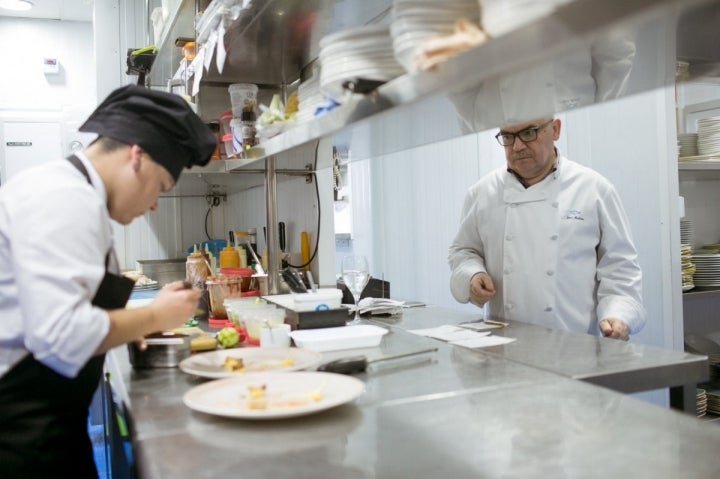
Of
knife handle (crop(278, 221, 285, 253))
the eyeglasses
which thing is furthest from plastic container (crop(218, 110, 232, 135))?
the eyeglasses

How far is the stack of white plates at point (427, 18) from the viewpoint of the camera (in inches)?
39.2

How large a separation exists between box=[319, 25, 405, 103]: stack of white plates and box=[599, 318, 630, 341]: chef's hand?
59.3 inches

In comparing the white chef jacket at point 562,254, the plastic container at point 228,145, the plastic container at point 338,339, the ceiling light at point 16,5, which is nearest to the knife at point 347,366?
the plastic container at point 338,339

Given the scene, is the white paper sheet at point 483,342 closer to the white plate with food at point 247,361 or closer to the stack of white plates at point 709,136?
the white plate with food at point 247,361

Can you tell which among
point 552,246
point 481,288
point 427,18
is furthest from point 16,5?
point 427,18

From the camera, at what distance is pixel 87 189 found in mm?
1317

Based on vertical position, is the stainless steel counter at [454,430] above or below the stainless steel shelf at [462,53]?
below

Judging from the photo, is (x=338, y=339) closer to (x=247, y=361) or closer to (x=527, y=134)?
(x=247, y=361)

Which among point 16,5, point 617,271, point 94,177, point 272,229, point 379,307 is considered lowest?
point 379,307

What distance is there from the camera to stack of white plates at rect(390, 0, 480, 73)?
100cm

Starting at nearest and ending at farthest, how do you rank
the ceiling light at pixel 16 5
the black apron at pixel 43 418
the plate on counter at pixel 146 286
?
the black apron at pixel 43 418, the plate on counter at pixel 146 286, the ceiling light at pixel 16 5

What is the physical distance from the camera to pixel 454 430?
118 cm

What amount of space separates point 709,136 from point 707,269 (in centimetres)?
64

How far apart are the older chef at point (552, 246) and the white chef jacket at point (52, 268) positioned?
1640 mm
